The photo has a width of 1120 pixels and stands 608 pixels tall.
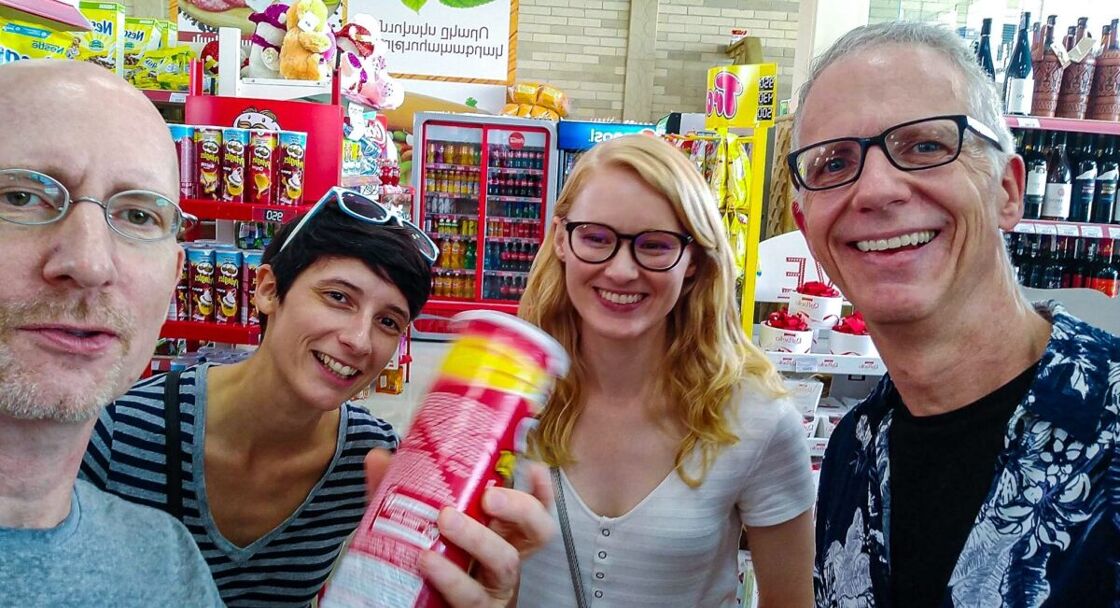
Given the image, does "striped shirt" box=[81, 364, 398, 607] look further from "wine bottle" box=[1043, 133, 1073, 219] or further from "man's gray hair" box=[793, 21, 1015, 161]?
"wine bottle" box=[1043, 133, 1073, 219]

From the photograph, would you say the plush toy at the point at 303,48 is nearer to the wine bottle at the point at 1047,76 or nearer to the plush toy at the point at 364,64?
the plush toy at the point at 364,64

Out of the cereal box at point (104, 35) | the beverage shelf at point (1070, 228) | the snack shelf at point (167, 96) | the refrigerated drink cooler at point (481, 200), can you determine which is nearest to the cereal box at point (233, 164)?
the snack shelf at point (167, 96)

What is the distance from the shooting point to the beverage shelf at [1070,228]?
14.6 feet

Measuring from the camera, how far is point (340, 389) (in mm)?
1593

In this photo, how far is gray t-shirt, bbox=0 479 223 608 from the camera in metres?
0.97

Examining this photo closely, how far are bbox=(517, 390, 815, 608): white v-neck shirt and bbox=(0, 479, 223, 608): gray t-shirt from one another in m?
0.74

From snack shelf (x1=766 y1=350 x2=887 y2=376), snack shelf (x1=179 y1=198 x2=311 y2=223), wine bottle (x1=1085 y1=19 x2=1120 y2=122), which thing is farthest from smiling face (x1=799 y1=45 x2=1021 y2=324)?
wine bottle (x1=1085 y1=19 x2=1120 y2=122)

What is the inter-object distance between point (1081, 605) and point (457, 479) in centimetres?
90

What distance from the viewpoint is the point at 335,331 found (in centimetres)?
159

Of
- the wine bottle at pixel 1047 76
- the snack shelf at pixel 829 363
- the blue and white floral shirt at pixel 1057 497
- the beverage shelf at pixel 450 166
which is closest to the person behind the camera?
the blue and white floral shirt at pixel 1057 497

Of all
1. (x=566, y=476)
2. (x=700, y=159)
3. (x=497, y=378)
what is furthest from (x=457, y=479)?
(x=700, y=159)

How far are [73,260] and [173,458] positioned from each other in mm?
734

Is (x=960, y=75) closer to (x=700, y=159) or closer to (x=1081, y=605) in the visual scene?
(x=1081, y=605)

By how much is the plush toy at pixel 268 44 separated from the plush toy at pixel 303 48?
21cm
